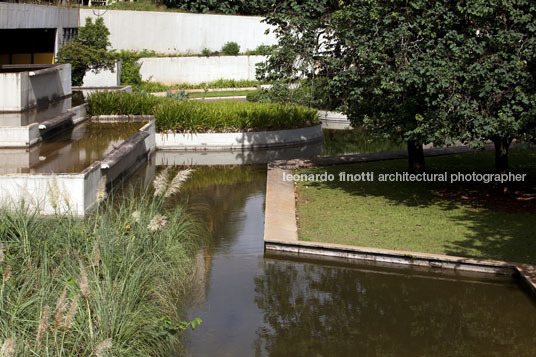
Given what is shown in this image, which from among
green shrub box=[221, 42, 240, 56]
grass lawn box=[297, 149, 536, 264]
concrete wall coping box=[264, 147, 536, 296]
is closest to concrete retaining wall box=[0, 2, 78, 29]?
green shrub box=[221, 42, 240, 56]

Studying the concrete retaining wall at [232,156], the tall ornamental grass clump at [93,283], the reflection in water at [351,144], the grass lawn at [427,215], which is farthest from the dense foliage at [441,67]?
the reflection in water at [351,144]

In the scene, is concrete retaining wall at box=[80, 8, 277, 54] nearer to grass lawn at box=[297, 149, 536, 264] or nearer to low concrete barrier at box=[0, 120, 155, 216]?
low concrete barrier at box=[0, 120, 155, 216]

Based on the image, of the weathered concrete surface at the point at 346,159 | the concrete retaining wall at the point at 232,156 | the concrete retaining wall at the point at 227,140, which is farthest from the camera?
the concrete retaining wall at the point at 227,140

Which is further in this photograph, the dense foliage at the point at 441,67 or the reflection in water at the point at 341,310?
the dense foliage at the point at 441,67

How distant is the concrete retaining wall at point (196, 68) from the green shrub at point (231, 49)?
104cm

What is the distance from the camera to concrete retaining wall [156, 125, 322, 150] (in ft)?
80.8

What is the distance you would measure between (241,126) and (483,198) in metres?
10.5

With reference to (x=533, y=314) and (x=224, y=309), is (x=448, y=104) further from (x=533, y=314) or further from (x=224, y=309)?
(x=224, y=309)

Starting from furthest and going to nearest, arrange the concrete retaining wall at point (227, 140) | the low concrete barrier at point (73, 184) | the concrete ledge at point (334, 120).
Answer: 1. the concrete ledge at point (334, 120)
2. the concrete retaining wall at point (227, 140)
3. the low concrete barrier at point (73, 184)

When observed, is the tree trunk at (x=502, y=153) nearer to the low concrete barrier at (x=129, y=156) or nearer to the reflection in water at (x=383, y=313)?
the reflection in water at (x=383, y=313)

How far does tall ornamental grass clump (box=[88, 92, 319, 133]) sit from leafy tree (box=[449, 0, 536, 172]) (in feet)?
32.9

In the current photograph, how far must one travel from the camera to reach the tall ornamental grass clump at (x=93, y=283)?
7723mm

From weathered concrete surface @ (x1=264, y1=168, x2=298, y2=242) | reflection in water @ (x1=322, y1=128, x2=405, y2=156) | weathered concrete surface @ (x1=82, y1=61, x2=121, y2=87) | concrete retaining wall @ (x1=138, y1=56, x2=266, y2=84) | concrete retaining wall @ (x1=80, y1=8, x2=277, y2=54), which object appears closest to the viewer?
weathered concrete surface @ (x1=264, y1=168, x2=298, y2=242)

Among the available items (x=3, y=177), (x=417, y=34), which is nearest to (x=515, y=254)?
(x=417, y=34)
